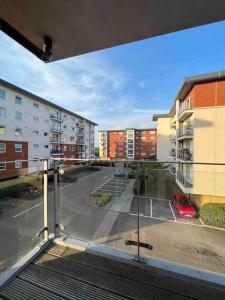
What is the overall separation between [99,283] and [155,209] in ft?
5.24

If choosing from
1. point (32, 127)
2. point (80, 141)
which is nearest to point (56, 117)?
point (32, 127)

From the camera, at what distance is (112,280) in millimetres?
1584

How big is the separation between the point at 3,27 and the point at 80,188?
2199mm

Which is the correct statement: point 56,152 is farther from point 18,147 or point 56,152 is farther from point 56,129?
point 18,147

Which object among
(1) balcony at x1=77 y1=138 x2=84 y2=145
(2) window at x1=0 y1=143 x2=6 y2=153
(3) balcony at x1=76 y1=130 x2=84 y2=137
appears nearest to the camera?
(2) window at x1=0 y1=143 x2=6 y2=153

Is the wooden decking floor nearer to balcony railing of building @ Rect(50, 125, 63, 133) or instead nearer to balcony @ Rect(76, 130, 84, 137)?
balcony railing of building @ Rect(50, 125, 63, 133)

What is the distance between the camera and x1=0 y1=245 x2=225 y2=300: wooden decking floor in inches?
56.1

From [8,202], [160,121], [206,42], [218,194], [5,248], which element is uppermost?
[160,121]

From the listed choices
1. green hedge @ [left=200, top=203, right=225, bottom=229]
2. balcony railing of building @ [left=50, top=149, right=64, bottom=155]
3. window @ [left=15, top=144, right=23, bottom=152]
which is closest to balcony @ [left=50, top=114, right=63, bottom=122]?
balcony railing of building @ [left=50, top=149, right=64, bottom=155]

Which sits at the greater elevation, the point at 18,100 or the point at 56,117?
the point at 18,100

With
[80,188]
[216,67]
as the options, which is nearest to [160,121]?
[216,67]

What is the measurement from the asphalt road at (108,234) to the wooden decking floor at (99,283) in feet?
1.03

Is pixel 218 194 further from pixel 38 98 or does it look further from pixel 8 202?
pixel 38 98

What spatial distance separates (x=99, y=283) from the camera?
5.08ft
